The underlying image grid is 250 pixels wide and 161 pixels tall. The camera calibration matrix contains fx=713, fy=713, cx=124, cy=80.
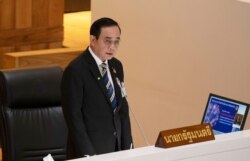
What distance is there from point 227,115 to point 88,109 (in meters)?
0.65

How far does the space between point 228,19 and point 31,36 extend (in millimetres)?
3043

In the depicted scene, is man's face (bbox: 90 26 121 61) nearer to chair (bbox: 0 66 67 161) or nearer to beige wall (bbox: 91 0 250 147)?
chair (bbox: 0 66 67 161)

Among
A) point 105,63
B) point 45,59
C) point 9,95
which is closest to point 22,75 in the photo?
point 9,95

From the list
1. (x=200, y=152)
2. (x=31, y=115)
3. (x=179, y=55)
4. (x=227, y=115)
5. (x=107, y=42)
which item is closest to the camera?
(x=200, y=152)

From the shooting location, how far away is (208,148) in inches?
84.4

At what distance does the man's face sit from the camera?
3.32 metres

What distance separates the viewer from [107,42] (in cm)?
332

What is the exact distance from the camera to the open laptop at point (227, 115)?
3.20 meters

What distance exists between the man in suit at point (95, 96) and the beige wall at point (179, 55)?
1.30 meters

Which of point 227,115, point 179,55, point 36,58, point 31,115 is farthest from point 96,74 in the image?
point 36,58

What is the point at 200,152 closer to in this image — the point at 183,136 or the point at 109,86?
the point at 183,136

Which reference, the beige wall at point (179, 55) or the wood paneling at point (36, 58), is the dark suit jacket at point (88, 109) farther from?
the wood paneling at point (36, 58)

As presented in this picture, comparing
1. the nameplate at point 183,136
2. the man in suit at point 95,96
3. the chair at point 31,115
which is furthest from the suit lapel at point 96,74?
the nameplate at point 183,136

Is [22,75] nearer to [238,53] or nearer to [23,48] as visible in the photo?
[238,53]
